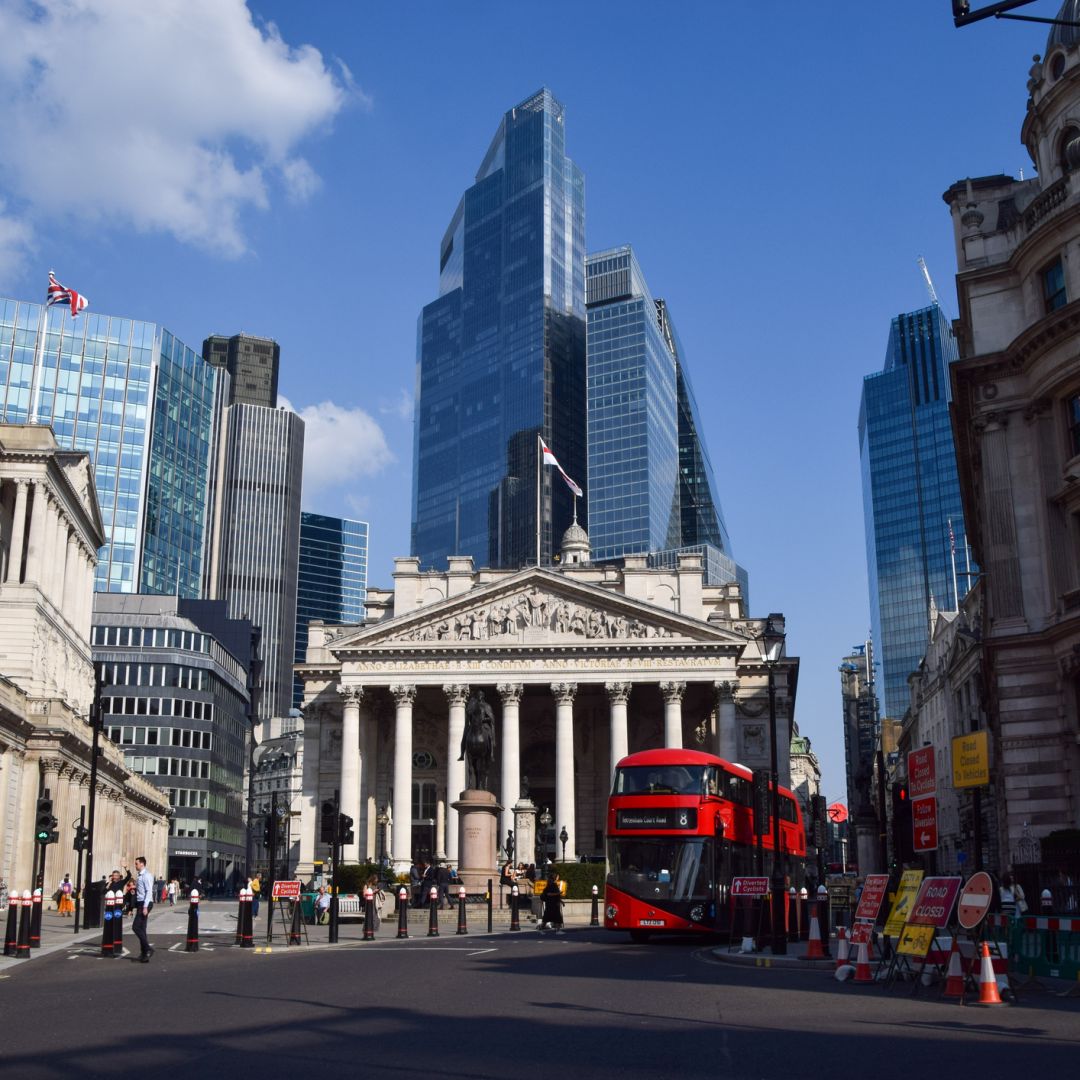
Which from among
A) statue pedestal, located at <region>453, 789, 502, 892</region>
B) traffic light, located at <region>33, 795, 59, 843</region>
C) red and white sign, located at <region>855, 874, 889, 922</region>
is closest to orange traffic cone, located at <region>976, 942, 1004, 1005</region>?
red and white sign, located at <region>855, 874, 889, 922</region>

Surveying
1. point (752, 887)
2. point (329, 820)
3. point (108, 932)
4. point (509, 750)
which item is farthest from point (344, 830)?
point (509, 750)

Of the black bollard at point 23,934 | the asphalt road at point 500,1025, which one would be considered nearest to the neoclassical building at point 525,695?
the black bollard at point 23,934

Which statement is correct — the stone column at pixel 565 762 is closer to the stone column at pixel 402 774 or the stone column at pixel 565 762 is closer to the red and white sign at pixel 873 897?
the stone column at pixel 402 774

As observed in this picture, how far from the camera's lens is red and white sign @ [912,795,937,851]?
29.5m

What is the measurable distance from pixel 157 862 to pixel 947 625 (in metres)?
65.5

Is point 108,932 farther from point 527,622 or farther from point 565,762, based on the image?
point 527,622

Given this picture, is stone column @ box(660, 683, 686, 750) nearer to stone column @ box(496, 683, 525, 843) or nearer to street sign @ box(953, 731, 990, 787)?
stone column @ box(496, 683, 525, 843)

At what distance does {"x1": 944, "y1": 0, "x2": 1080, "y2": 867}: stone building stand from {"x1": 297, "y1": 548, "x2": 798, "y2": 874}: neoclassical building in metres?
36.2

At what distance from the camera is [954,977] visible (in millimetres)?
18438

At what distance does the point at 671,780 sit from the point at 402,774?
41.4m

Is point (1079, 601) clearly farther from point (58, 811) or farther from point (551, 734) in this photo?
point (551, 734)

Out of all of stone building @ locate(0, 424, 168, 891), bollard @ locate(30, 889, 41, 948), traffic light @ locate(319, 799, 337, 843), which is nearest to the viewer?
bollard @ locate(30, 889, 41, 948)

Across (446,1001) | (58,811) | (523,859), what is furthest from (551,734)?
(446,1001)

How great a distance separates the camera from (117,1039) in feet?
43.0
